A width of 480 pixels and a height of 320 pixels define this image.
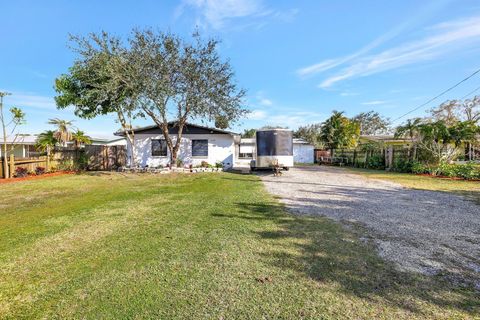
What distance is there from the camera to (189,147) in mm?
18594

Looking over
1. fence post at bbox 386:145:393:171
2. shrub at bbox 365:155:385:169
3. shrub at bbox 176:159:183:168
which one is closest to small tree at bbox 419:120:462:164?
fence post at bbox 386:145:393:171

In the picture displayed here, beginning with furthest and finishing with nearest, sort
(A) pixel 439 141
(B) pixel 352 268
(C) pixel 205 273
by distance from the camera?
1. (A) pixel 439 141
2. (B) pixel 352 268
3. (C) pixel 205 273

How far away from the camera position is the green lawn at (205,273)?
2.32m

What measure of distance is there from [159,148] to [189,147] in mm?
2258

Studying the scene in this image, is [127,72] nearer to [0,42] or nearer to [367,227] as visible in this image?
[0,42]

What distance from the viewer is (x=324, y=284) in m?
2.73

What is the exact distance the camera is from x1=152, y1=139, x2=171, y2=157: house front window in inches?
738

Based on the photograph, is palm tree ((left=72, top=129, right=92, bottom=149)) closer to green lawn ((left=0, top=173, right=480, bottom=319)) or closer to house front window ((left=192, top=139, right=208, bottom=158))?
house front window ((left=192, top=139, right=208, bottom=158))

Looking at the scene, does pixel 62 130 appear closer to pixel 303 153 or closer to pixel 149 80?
pixel 149 80

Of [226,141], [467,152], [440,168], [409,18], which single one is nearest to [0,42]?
[226,141]

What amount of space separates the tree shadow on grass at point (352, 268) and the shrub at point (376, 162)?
15684 millimetres

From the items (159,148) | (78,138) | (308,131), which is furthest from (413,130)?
(308,131)

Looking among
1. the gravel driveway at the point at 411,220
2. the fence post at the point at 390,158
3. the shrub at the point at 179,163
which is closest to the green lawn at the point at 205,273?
the gravel driveway at the point at 411,220

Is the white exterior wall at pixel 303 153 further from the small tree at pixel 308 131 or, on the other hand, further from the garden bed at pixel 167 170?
the garden bed at pixel 167 170
